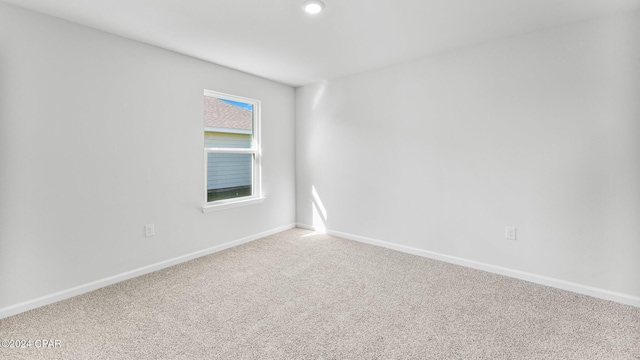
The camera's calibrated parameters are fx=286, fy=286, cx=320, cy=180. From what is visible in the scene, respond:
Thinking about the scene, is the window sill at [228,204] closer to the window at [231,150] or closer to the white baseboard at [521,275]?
the window at [231,150]

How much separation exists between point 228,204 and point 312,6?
2368mm

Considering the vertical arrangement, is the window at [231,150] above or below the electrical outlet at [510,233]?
above

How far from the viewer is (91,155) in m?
2.41

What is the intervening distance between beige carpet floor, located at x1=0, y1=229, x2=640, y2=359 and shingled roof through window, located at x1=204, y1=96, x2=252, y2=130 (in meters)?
1.71

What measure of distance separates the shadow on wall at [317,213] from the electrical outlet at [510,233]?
7.30ft

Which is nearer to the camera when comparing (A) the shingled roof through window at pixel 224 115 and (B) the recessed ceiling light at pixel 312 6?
(B) the recessed ceiling light at pixel 312 6

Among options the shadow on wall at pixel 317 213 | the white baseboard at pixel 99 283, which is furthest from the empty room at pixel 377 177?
the shadow on wall at pixel 317 213

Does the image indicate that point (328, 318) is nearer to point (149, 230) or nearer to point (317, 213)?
point (149, 230)

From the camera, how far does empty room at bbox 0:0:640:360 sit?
1.92 m

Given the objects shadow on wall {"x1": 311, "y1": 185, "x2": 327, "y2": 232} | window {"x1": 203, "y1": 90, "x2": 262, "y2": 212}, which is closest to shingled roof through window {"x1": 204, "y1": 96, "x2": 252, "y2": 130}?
window {"x1": 203, "y1": 90, "x2": 262, "y2": 212}

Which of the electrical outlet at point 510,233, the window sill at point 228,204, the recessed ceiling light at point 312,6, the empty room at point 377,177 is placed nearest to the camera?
the empty room at point 377,177

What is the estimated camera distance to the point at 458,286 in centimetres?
250

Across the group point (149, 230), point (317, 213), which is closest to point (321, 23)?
point (149, 230)

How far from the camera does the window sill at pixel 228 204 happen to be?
→ 3.31 metres
